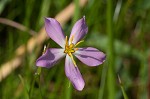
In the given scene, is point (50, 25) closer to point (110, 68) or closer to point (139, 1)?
point (110, 68)

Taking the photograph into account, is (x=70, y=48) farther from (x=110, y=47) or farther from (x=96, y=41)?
(x=96, y=41)

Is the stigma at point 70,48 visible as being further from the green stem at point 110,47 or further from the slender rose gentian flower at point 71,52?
the green stem at point 110,47

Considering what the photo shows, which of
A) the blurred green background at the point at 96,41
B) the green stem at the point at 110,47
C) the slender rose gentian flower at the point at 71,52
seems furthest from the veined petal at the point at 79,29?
the blurred green background at the point at 96,41

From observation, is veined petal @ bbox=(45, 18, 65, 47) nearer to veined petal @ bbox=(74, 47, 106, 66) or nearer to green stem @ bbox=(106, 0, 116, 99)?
veined petal @ bbox=(74, 47, 106, 66)

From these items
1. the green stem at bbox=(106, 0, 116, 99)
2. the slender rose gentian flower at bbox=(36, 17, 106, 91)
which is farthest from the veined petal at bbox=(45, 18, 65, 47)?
the green stem at bbox=(106, 0, 116, 99)

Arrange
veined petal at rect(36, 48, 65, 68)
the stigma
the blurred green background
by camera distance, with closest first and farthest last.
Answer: veined petal at rect(36, 48, 65, 68) < the stigma < the blurred green background

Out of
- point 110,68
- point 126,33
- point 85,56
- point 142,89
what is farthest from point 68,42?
point 126,33

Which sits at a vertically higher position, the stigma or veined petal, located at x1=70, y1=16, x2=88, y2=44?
veined petal, located at x1=70, y1=16, x2=88, y2=44
